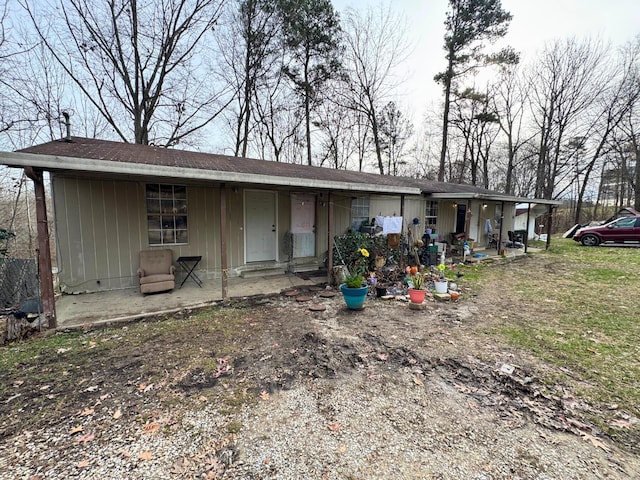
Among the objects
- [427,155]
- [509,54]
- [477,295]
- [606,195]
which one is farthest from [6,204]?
[606,195]

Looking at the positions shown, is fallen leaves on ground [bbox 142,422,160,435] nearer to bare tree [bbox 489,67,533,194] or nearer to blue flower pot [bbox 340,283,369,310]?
blue flower pot [bbox 340,283,369,310]

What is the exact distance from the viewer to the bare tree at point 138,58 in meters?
9.16

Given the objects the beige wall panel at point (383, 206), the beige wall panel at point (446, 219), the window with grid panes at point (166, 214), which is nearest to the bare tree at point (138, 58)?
the window with grid panes at point (166, 214)

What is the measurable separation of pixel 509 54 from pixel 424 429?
1739 centimetres

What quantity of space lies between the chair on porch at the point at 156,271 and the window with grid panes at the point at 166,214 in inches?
13.4

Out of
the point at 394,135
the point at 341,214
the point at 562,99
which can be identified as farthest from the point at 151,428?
the point at 562,99

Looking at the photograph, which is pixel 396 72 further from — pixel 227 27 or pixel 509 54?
pixel 227 27

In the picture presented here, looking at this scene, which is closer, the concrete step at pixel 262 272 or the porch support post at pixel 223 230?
the porch support post at pixel 223 230

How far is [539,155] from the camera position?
60.3 feet

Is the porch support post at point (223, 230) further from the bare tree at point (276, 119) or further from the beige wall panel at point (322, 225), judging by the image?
the bare tree at point (276, 119)

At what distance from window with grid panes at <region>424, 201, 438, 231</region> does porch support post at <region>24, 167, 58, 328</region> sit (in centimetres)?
967

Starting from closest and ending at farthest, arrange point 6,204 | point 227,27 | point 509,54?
1. point 6,204
2. point 227,27
3. point 509,54

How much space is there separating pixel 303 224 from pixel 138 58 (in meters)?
9.10

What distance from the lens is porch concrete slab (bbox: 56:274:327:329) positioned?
4070 mm
